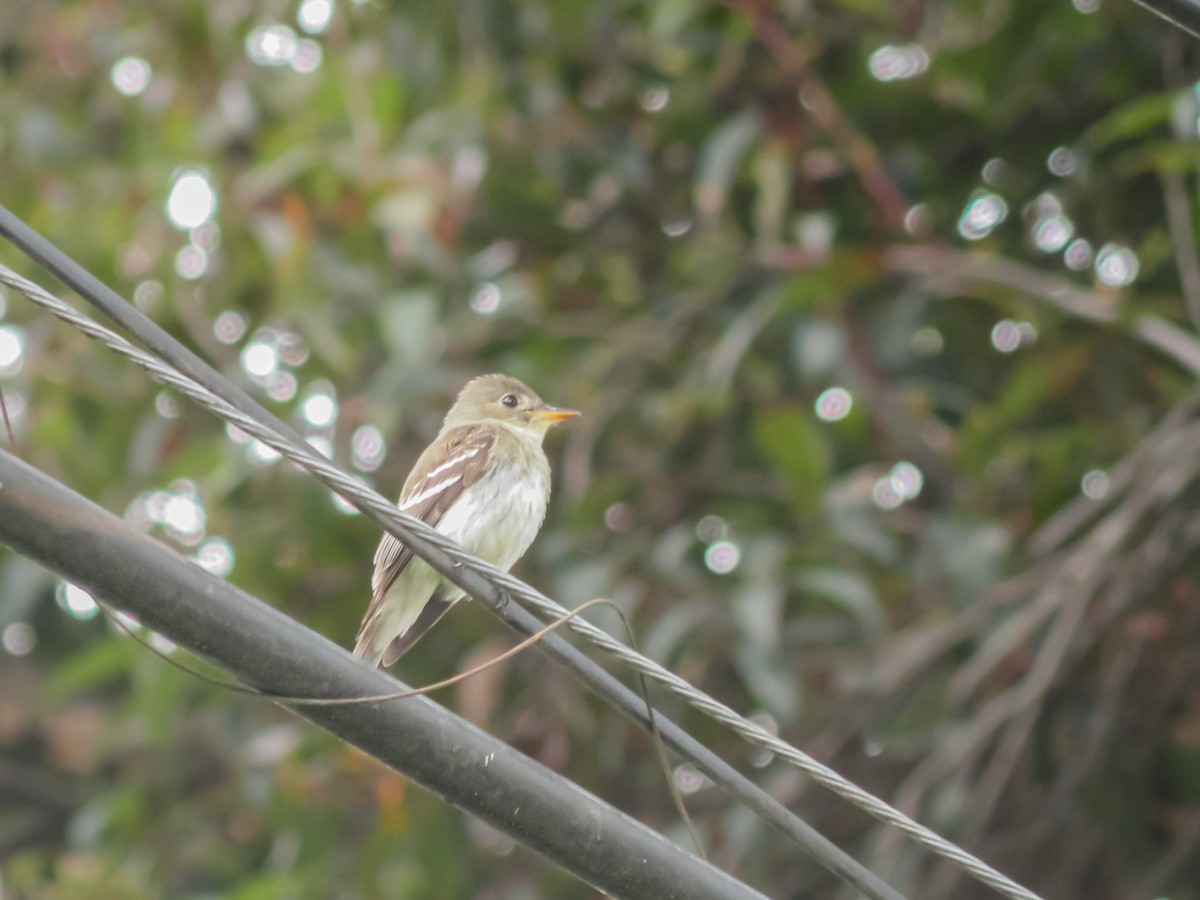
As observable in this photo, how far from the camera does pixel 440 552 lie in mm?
3395

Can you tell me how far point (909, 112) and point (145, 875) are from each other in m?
5.38

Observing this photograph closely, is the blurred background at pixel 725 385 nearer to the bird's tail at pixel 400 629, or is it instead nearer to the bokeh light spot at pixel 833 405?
the bokeh light spot at pixel 833 405

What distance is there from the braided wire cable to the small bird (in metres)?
1.76

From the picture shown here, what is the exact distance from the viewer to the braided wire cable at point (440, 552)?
289 cm

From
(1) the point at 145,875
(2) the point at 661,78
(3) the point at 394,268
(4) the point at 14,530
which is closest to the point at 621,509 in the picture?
(3) the point at 394,268

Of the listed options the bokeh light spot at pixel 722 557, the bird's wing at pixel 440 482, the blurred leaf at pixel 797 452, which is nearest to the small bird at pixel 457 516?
the bird's wing at pixel 440 482

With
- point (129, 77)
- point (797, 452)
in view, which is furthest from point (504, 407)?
point (129, 77)

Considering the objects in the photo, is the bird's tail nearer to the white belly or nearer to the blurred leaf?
the white belly

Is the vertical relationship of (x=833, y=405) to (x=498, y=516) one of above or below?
above

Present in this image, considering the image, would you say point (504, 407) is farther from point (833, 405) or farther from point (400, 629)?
point (833, 405)

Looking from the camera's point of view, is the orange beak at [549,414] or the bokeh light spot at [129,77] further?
the bokeh light spot at [129,77]

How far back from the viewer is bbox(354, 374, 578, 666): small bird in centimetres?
535

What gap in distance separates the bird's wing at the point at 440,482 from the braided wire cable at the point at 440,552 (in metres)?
1.73

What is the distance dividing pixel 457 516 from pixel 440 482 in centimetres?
17
